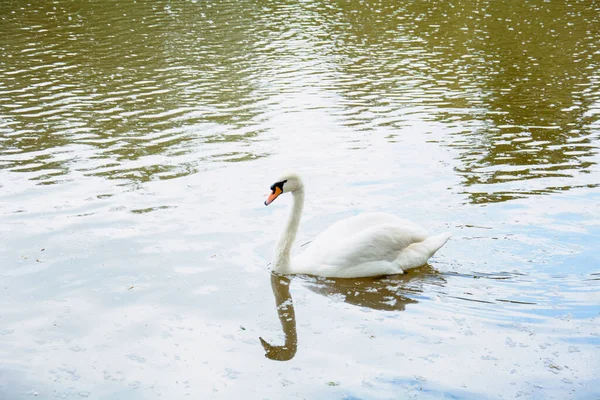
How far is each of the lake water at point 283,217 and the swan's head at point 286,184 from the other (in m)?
1.04

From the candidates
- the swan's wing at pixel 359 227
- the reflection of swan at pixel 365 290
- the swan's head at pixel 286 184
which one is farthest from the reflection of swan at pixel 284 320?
the swan's head at pixel 286 184

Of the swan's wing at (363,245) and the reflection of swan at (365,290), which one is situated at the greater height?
the swan's wing at (363,245)

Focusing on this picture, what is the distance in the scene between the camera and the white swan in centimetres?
945

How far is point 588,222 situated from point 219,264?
5.24 metres

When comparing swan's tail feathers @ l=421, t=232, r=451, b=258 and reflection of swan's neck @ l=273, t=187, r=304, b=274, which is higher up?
reflection of swan's neck @ l=273, t=187, r=304, b=274

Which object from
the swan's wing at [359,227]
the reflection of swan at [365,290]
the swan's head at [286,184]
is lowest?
the reflection of swan at [365,290]

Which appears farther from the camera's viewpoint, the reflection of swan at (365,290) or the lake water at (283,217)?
the reflection of swan at (365,290)

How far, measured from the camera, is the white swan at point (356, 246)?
31.0ft

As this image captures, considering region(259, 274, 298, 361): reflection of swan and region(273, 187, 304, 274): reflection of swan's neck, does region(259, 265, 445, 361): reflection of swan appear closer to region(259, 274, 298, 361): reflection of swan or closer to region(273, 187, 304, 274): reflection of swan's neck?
region(259, 274, 298, 361): reflection of swan

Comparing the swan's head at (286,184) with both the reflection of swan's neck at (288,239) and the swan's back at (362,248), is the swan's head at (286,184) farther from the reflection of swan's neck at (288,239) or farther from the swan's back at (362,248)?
the swan's back at (362,248)

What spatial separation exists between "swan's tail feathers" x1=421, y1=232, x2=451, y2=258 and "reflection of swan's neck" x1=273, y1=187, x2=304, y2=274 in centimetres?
163

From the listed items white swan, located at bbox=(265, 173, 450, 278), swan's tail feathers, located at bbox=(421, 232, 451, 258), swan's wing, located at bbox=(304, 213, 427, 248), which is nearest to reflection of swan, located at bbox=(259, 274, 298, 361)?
white swan, located at bbox=(265, 173, 450, 278)

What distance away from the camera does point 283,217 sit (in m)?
11.7

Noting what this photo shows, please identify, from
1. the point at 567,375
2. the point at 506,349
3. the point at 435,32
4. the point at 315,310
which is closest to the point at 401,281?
the point at 315,310
